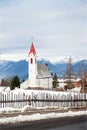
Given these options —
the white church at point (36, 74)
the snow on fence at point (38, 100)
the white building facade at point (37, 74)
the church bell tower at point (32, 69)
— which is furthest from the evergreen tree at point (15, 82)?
the snow on fence at point (38, 100)

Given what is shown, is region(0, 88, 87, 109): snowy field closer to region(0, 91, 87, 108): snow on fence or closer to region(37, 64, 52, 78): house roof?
region(0, 91, 87, 108): snow on fence

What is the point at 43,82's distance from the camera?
13112 cm

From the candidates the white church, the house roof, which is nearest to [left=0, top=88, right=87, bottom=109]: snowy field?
the white church

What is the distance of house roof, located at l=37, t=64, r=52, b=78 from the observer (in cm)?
13012

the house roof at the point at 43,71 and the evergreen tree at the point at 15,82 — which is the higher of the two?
the house roof at the point at 43,71

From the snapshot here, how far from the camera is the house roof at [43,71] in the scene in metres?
130

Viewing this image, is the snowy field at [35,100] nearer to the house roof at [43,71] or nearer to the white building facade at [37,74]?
the white building facade at [37,74]

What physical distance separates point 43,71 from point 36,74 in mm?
4302

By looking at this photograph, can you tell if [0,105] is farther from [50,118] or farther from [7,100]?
[50,118]

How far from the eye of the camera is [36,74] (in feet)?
420

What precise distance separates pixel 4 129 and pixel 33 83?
4371 inches

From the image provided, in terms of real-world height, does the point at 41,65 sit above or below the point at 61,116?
above

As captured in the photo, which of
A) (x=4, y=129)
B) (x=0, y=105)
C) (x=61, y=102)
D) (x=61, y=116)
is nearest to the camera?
(x=4, y=129)

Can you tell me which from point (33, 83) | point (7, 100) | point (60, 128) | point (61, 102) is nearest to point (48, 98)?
point (61, 102)
